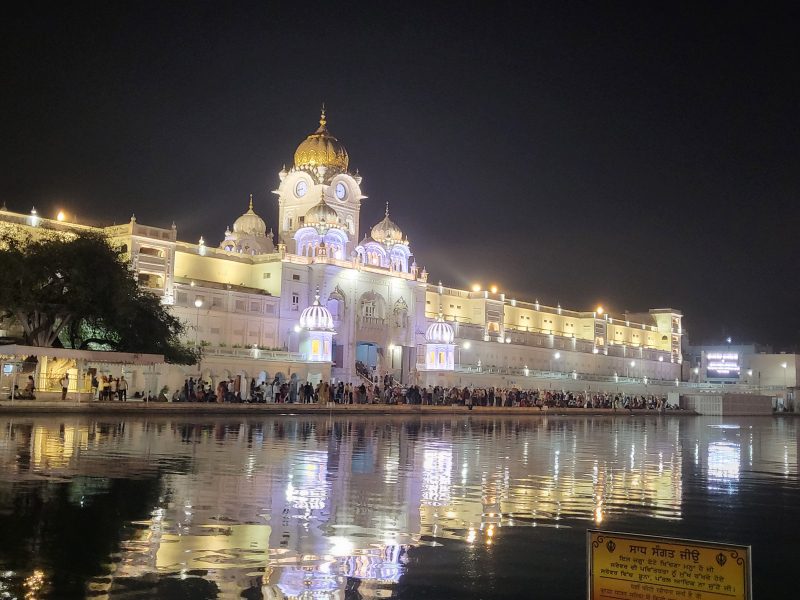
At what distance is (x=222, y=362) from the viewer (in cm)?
5047

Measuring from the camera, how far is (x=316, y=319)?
191 ft

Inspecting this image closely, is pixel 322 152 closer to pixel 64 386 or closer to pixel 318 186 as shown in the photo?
pixel 318 186

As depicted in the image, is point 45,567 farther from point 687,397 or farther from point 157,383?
point 687,397

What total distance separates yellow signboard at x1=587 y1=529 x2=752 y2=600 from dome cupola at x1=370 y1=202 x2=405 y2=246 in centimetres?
6651

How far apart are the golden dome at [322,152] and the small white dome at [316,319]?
46.2ft

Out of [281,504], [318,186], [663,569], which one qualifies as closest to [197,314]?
[318,186]

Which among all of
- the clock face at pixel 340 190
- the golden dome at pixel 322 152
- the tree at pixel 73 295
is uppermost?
the golden dome at pixel 322 152

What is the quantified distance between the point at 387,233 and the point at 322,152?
8084mm

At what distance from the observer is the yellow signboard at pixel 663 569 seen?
408cm

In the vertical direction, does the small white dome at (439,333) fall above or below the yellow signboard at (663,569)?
above

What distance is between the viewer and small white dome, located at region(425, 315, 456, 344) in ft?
227

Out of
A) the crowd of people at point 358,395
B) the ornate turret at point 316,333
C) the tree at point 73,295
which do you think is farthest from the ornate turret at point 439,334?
the tree at point 73,295

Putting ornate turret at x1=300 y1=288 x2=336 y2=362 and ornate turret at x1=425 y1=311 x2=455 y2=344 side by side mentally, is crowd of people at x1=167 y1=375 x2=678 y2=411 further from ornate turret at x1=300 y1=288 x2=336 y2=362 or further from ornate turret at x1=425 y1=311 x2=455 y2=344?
ornate turret at x1=425 y1=311 x2=455 y2=344

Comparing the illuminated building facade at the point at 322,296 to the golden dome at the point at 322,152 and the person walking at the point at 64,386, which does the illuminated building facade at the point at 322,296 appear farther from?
the person walking at the point at 64,386
